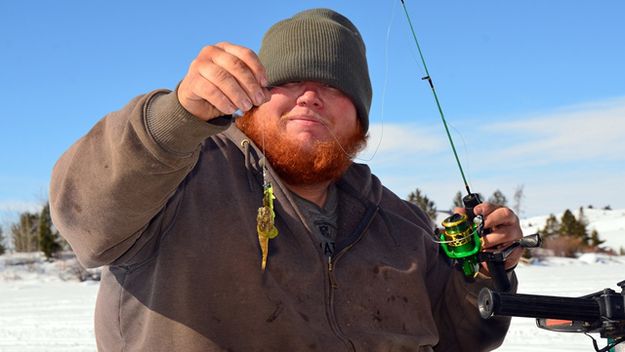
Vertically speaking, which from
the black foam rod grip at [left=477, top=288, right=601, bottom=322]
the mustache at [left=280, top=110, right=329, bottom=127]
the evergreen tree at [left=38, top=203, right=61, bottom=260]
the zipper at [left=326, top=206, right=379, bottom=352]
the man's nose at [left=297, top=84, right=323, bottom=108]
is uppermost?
the man's nose at [left=297, top=84, right=323, bottom=108]

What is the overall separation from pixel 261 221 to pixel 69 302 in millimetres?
14858

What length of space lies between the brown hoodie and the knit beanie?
0.41m

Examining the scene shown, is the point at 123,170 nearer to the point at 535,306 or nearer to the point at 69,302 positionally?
the point at 535,306

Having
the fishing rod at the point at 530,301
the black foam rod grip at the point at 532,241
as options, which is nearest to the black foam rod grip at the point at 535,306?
the fishing rod at the point at 530,301

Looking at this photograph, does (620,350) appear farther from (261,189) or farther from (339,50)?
(339,50)

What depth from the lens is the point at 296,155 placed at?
2.87 m

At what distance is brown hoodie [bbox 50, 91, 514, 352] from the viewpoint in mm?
1917

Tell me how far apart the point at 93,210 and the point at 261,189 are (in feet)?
2.86

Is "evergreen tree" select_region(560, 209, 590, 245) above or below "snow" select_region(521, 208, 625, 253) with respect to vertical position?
above

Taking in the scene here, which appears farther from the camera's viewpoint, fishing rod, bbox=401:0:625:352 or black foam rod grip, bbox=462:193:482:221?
black foam rod grip, bbox=462:193:482:221

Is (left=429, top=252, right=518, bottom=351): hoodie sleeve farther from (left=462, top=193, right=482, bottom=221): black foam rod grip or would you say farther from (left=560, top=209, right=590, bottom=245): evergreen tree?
(left=560, top=209, right=590, bottom=245): evergreen tree

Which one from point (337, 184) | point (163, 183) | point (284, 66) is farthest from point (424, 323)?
point (163, 183)

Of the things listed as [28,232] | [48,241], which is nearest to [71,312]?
[48,241]

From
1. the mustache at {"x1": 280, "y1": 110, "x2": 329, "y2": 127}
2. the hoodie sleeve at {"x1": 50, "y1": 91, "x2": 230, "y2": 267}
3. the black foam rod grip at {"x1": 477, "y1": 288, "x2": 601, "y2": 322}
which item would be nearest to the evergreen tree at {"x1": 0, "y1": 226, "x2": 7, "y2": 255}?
the mustache at {"x1": 280, "y1": 110, "x2": 329, "y2": 127}
